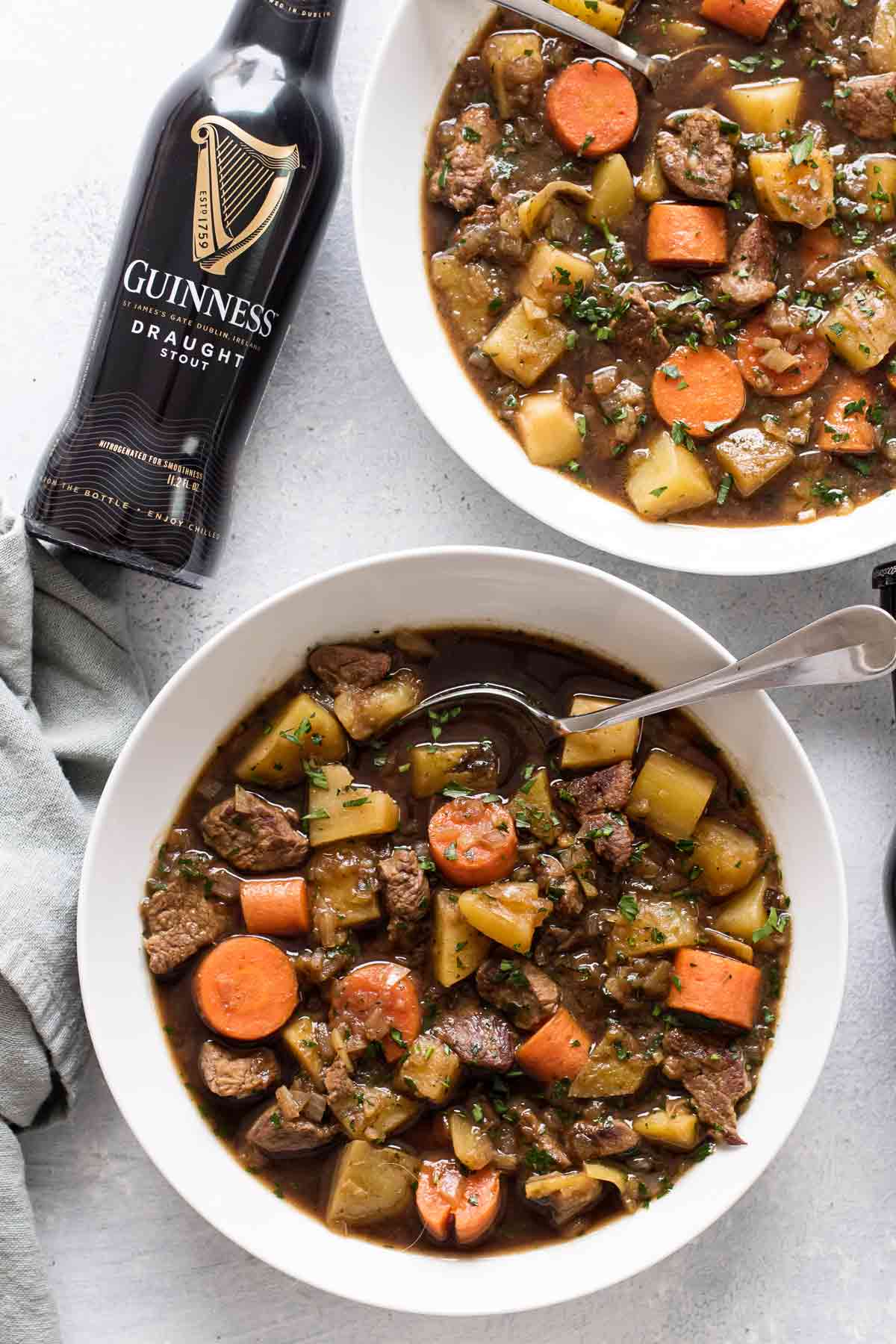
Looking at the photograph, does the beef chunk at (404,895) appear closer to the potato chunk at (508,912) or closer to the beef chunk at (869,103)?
the potato chunk at (508,912)

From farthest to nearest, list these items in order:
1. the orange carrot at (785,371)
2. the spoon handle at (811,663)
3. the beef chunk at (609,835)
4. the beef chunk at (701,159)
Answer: the orange carrot at (785,371) < the beef chunk at (701,159) < the beef chunk at (609,835) < the spoon handle at (811,663)

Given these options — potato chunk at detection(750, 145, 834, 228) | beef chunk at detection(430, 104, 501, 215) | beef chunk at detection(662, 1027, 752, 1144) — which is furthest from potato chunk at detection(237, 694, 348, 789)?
potato chunk at detection(750, 145, 834, 228)

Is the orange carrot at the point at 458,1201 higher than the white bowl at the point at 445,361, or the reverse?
the white bowl at the point at 445,361

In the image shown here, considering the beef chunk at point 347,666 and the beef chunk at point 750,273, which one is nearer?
the beef chunk at point 347,666

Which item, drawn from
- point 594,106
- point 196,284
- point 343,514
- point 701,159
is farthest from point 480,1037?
point 594,106

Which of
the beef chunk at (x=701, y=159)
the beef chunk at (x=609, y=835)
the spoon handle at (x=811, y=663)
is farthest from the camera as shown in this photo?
the beef chunk at (x=701, y=159)

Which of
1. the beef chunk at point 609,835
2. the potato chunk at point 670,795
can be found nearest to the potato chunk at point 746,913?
the potato chunk at point 670,795

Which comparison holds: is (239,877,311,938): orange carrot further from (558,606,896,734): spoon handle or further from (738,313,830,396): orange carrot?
(738,313,830,396): orange carrot
